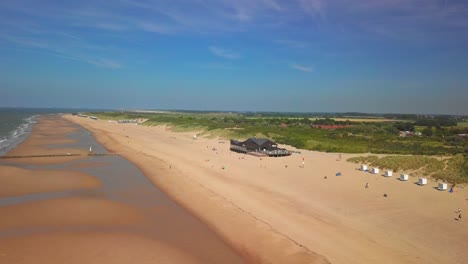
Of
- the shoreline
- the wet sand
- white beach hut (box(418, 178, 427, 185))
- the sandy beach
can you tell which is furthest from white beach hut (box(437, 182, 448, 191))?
the wet sand

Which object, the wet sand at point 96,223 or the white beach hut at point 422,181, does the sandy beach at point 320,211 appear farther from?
the wet sand at point 96,223

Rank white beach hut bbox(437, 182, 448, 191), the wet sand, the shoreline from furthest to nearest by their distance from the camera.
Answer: white beach hut bbox(437, 182, 448, 191)
the wet sand
the shoreline

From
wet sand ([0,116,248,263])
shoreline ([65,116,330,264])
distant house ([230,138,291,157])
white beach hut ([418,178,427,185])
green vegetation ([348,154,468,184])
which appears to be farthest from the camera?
distant house ([230,138,291,157])

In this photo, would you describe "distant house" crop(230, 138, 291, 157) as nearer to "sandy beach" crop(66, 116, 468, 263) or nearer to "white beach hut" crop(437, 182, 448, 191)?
"sandy beach" crop(66, 116, 468, 263)

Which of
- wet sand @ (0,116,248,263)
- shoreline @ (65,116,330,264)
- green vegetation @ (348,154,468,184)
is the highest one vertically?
green vegetation @ (348,154,468,184)

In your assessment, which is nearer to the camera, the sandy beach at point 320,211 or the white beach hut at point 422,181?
the sandy beach at point 320,211

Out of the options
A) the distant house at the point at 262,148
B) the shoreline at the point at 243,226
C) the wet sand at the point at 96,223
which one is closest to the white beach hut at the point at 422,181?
the shoreline at the point at 243,226

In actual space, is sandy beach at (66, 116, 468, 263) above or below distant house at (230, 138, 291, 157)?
below

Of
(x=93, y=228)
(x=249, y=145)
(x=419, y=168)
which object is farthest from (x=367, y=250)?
(x=249, y=145)
